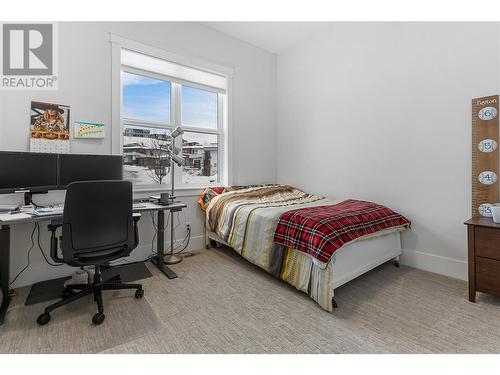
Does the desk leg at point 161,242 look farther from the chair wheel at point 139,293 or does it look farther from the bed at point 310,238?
the bed at point 310,238

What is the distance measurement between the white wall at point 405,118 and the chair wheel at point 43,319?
3.21 meters

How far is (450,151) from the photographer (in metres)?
2.47

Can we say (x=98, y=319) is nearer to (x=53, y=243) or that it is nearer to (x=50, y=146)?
(x=53, y=243)

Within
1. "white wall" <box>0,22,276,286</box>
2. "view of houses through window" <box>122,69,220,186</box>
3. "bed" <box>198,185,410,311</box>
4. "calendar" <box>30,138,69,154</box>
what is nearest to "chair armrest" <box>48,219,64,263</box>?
"white wall" <box>0,22,276,286</box>

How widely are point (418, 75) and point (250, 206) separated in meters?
2.25

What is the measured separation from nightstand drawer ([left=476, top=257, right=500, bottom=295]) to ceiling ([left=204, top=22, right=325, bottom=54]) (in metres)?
3.25

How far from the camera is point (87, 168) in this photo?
7.64 feet

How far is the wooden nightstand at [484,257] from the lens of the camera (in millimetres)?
1877

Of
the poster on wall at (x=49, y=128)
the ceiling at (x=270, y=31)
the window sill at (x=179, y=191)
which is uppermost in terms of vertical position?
the ceiling at (x=270, y=31)

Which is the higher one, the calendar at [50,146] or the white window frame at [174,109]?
the white window frame at [174,109]

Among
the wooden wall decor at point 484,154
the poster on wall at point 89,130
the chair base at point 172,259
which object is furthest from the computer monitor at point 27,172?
the wooden wall decor at point 484,154

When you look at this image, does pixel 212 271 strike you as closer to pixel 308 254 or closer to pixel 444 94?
pixel 308 254

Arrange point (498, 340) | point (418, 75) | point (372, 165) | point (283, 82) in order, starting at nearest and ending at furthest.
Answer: point (498, 340) → point (418, 75) → point (372, 165) → point (283, 82)

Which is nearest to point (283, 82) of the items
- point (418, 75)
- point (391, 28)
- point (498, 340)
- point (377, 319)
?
point (391, 28)
